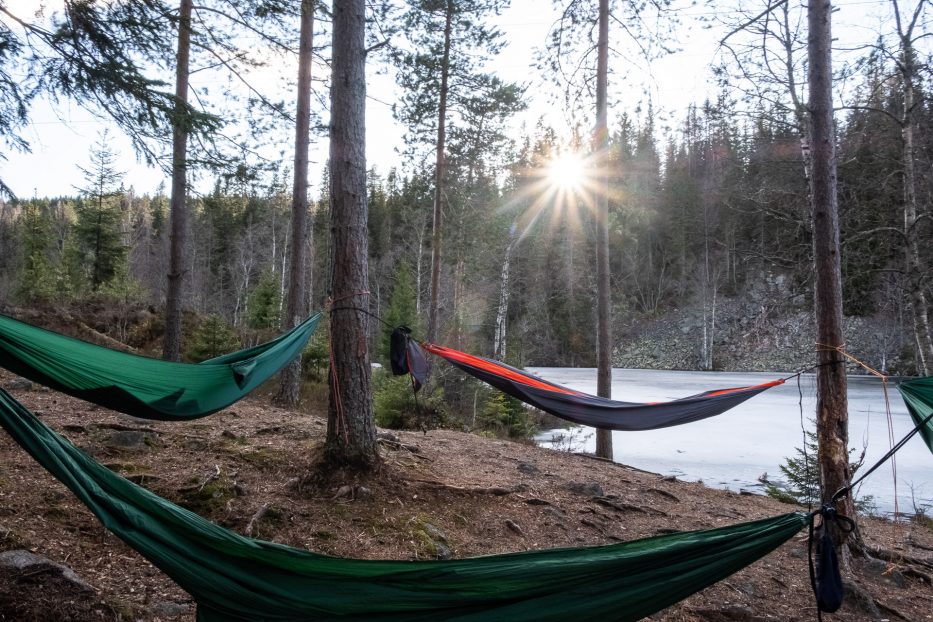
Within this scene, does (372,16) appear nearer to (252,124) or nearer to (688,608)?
(252,124)

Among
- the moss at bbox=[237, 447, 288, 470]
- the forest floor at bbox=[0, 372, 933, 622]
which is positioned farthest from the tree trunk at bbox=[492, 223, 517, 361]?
the moss at bbox=[237, 447, 288, 470]

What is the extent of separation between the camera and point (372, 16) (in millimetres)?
3572

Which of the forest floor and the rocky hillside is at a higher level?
the rocky hillside

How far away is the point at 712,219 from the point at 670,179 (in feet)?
13.8

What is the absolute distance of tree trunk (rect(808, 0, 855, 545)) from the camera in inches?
107

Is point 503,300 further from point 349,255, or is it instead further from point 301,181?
point 349,255

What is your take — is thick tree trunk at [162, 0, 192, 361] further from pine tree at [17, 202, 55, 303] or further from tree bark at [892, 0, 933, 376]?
tree bark at [892, 0, 933, 376]

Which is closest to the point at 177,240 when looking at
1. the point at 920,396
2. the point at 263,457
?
the point at 263,457

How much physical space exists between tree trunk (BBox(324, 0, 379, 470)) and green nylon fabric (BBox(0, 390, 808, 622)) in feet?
4.70

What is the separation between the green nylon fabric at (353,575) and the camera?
1355 mm

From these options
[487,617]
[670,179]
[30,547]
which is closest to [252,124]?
[30,547]

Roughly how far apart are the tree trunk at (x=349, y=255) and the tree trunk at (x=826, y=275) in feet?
7.97

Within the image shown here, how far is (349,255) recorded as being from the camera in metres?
2.89

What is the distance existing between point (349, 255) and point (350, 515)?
4.47ft
